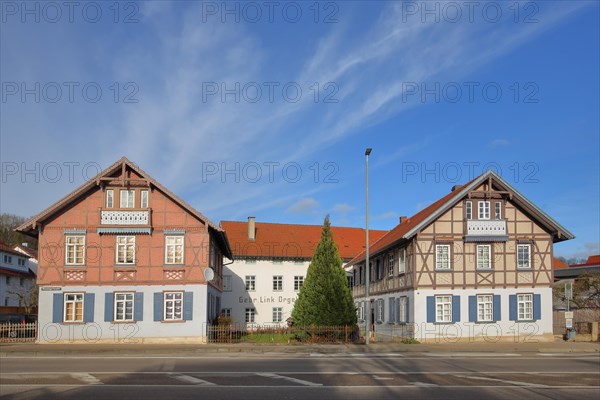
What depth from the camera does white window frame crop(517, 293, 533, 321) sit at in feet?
112

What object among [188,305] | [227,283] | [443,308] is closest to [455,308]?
[443,308]

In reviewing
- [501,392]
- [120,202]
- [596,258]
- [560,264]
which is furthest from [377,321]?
[596,258]

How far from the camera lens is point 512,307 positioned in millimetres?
34094

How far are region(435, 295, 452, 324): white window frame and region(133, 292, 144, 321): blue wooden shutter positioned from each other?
1596 centimetres

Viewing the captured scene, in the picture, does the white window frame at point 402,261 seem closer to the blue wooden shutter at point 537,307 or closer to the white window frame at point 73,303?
the blue wooden shutter at point 537,307

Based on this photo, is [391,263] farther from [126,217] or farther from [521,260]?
[126,217]

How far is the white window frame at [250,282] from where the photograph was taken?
2143 inches

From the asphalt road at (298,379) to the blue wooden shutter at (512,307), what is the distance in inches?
497

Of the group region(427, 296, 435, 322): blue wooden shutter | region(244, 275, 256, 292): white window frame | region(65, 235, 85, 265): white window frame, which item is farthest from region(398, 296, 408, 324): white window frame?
region(244, 275, 256, 292): white window frame

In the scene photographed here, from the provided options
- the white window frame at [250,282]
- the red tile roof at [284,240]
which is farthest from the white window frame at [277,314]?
the red tile roof at [284,240]

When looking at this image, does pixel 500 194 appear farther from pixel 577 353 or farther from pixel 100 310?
pixel 100 310

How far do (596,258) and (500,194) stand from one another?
48904mm

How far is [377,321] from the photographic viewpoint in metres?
42.2

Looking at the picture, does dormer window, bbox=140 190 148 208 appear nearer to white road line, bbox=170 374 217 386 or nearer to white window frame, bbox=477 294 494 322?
white road line, bbox=170 374 217 386
